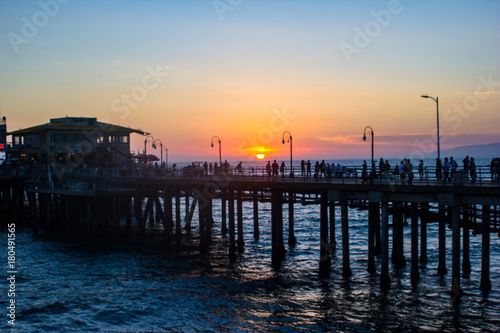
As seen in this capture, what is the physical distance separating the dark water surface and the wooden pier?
1137mm

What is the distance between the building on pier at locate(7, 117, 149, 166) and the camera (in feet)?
220

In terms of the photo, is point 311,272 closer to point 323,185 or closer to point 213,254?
point 323,185

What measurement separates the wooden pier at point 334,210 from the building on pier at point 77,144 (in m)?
12.5

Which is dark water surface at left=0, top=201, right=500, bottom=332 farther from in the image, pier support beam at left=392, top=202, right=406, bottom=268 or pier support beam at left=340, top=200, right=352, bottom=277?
pier support beam at left=392, top=202, right=406, bottom=268

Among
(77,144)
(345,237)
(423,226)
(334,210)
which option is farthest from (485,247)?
(77,144)

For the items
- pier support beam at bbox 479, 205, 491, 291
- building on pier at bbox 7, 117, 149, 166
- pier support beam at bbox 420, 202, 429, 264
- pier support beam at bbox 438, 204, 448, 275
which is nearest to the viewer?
pier support beam at bbox 479, 205, 491, 291

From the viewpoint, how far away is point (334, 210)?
35.4m

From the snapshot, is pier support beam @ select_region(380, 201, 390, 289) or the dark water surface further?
pier support beam @ select_region(380, 201, 390, 289)

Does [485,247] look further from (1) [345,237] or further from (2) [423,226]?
(2) [423,226]

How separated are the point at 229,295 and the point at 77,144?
48306 millimetres

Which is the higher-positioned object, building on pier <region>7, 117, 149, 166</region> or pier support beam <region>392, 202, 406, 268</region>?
building on pier <region>7, 117, 149, 166</region>

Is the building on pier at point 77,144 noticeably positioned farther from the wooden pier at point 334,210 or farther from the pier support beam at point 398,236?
the pier support beam at point 398,236

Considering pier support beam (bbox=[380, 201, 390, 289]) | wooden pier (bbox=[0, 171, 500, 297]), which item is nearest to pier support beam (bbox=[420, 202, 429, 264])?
wooden pier (bbox=[0, 171, 500, 297])

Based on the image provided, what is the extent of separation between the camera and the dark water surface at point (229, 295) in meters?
22.4
